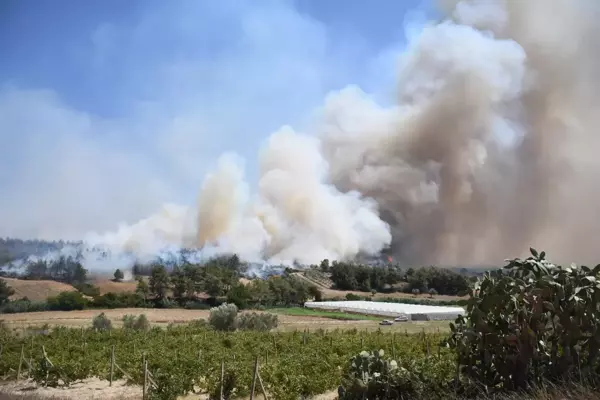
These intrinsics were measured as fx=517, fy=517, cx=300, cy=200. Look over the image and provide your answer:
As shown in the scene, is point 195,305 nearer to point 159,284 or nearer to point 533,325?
point 159,284

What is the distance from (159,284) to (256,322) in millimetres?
47080

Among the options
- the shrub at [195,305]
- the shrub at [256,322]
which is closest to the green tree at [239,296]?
the shrub at [195,305]

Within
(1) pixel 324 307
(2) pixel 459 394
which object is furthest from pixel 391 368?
(1) pixel 324 307

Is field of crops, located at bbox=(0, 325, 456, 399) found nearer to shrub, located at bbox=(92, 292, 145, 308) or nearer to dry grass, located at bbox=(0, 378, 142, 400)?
dry grass, located at bbox=(0, 378, 142, 400)

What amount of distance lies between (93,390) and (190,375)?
14.4ft

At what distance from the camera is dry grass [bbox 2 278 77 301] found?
8988 centimetres

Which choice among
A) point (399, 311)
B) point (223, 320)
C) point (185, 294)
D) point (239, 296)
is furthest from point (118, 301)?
point (223, 320)

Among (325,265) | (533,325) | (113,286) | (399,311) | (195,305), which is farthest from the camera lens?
(325,265)

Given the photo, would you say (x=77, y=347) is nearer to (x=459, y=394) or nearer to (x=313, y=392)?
(x=313, y=392)

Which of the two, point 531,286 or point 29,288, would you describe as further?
point 29,288

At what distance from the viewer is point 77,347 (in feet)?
86.1

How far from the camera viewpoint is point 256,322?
42750 millimetres

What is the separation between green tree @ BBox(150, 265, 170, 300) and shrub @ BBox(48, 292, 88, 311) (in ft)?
37.3

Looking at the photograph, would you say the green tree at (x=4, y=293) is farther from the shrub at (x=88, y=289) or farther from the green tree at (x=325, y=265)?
the green tree at (x=325, y=265)
